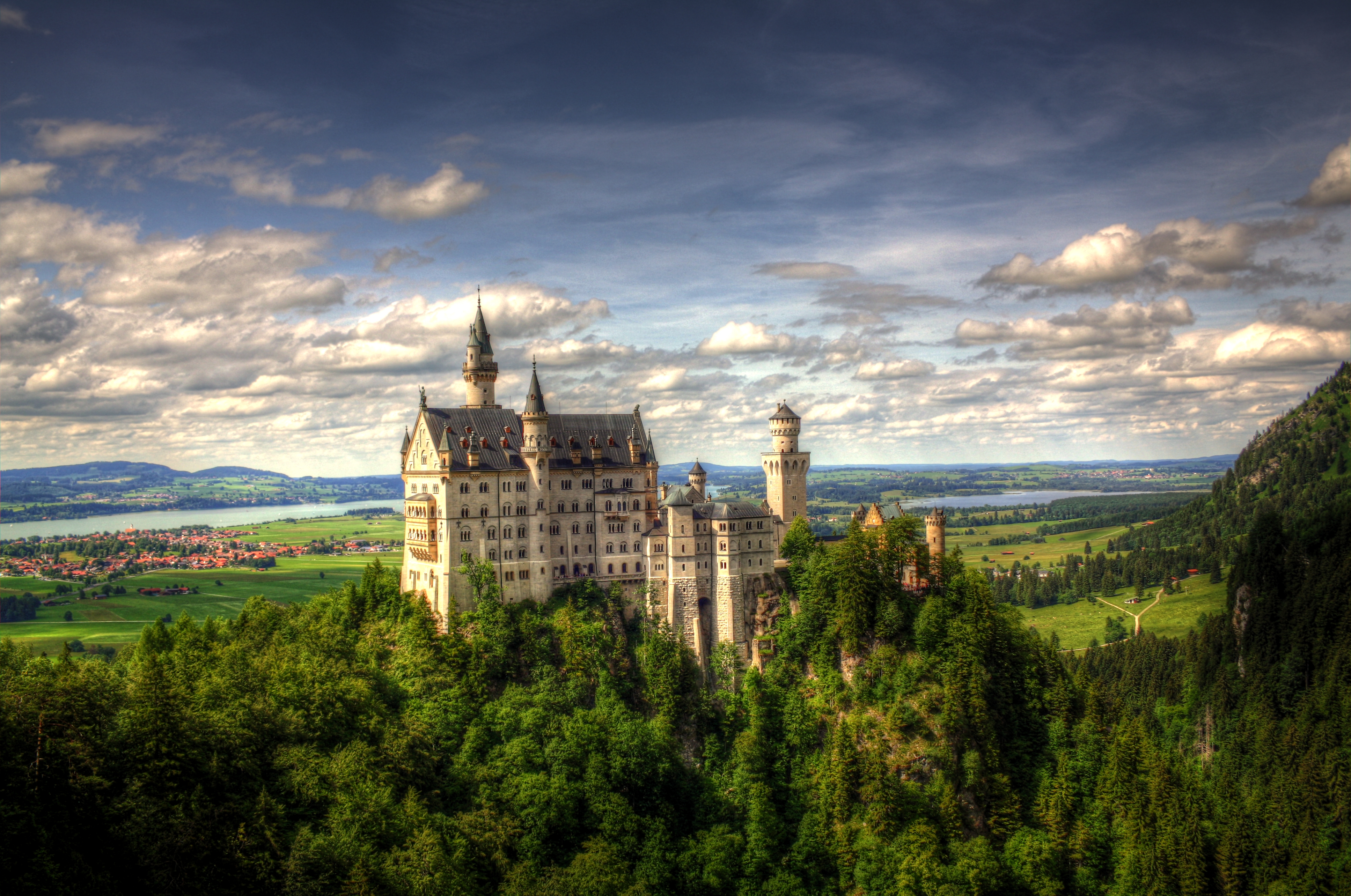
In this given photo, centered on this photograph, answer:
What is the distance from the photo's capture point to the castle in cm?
8556

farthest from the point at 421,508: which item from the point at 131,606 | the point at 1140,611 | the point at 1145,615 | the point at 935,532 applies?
the point at 1140,611

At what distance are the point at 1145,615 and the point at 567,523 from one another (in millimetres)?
143602

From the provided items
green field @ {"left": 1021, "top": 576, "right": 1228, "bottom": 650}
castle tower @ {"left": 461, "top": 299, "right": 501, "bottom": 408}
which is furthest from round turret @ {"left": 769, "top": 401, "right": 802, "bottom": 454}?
green field @ {"left": 1021, "top": 576, "right": 1228, "bottom": 650}

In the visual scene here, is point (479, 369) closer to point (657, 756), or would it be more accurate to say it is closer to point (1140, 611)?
point (657, 756)

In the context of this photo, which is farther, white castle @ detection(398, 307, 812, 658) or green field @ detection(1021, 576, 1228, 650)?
green field @ detection(1021, 576, 1228, 650)

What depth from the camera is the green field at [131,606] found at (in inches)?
5561

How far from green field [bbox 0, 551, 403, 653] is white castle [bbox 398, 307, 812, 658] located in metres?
73.1

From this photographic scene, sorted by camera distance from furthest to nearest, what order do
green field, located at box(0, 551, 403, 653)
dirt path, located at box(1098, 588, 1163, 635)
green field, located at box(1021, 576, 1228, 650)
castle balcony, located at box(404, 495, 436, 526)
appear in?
dirt path, located at box(1098, 588, 1163, 635) < green field, located at box(1021, 576, 1228, 650) < green field, located at box(0, 551, 403, 653) < castle balcony, located at box(404, 495, 436, 526)

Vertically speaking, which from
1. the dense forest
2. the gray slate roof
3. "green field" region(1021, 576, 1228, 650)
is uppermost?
the gray slate roof

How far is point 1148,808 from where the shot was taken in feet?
242

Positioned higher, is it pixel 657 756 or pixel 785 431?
pixel 785 431

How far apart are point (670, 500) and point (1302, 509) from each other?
566 feet

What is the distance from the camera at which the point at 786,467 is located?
98.5 meters

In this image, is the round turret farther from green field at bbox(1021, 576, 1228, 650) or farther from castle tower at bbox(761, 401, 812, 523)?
green field at bbox(1021, 576, 1228, 650)
